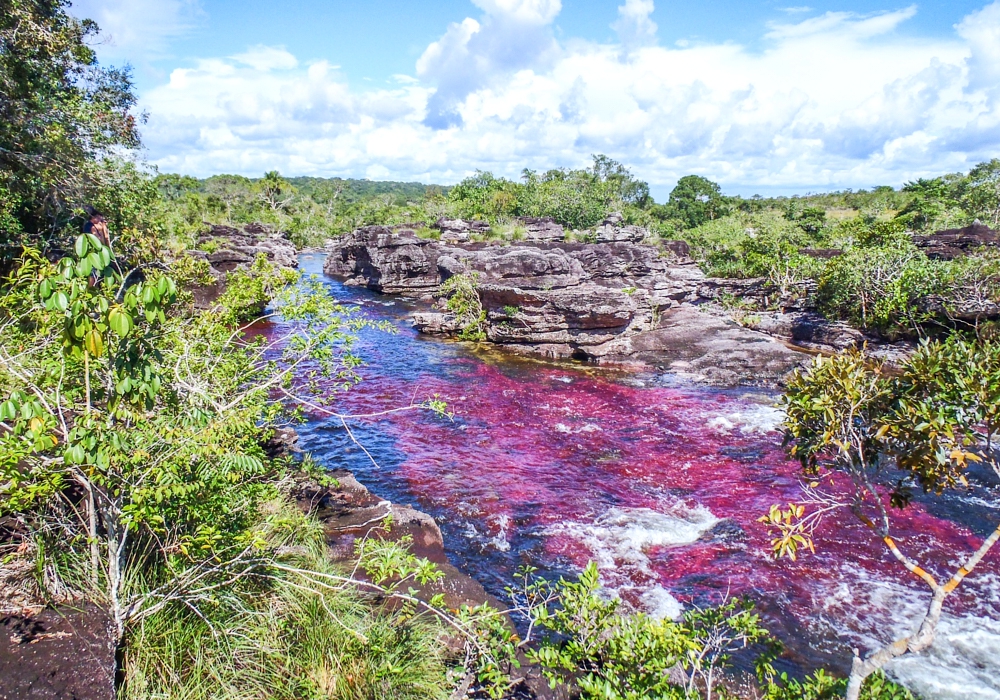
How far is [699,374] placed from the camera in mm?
22281

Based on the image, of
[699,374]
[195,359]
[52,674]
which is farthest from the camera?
[699,374]

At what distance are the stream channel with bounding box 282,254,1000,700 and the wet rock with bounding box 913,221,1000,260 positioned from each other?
15831 millimetres

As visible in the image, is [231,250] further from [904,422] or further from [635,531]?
[904,422]

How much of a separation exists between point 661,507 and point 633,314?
603 inches

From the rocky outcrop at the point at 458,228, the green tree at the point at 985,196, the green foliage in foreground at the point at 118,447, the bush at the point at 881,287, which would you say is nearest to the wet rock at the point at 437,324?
the bush at the point at 881,287

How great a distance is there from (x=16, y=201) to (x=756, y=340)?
85.0 ft

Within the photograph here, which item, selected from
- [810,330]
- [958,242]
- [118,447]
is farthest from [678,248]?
[118,447]

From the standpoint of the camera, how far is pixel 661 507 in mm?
12484

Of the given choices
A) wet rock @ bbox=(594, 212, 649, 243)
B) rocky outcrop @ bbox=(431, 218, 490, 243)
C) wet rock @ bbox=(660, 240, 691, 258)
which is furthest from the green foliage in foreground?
rocky outcrop @ bbox=(431, 218, 490, 243)

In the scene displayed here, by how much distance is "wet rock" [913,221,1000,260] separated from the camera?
2758cm

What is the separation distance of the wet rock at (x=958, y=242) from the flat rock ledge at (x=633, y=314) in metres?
5.90

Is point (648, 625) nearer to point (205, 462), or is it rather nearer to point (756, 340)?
point (205, 462)

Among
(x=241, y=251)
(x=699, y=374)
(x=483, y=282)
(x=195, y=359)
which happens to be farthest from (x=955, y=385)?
(x=241, y=251)

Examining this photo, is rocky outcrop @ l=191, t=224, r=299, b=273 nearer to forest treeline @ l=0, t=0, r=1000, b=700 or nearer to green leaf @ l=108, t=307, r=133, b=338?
forest treeline @ l=0, t=0, r=1000, b=700
